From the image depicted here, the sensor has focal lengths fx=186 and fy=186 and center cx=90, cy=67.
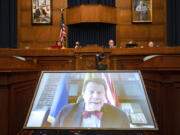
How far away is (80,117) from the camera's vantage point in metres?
1.13

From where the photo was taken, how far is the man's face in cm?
117

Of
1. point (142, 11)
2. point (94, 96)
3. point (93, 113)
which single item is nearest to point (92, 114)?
point (93, 113)

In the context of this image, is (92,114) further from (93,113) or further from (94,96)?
(94,96)

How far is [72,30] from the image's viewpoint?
25.8ft

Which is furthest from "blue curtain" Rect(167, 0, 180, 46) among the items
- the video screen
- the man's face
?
the man's face

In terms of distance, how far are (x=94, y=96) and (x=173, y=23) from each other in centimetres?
761

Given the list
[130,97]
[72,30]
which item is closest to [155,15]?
[72,30]

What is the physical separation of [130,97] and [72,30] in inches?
274

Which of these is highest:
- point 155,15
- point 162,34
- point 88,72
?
point 155,15

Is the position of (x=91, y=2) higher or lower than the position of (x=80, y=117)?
higher

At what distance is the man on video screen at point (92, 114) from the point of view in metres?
1.10

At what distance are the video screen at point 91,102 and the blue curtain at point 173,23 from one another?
7.18 metres

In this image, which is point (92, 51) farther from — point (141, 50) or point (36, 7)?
point (36, 7)

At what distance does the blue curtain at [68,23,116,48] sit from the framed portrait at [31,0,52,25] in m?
1.08
